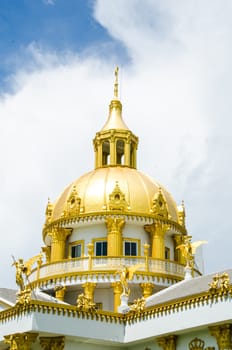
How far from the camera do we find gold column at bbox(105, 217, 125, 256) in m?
40.3

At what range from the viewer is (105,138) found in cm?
4888

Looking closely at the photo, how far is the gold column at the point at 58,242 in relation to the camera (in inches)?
1668

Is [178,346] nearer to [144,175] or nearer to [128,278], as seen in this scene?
[128,278]

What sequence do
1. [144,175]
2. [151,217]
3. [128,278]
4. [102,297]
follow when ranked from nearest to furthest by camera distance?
[128,278], [102,297], [151,217], [144,175]

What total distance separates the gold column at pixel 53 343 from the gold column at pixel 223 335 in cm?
685

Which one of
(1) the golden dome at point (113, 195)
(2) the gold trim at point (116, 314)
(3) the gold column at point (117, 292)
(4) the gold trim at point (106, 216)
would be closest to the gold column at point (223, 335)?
(2) the gold trim at point (116, 314)

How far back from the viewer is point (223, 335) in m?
25.9

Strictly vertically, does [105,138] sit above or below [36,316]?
above

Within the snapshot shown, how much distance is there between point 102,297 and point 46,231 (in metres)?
7.94

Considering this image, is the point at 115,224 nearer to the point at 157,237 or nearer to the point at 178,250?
the point at 157,237

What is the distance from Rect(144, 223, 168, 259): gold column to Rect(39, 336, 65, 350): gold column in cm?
1380

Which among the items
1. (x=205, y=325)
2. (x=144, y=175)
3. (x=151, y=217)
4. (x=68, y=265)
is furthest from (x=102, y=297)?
A: (x=205, y=325)

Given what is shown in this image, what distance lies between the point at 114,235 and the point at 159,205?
4370 millimetres

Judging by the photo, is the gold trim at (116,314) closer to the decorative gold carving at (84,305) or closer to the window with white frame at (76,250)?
the decorative gold carving at (84,305)
